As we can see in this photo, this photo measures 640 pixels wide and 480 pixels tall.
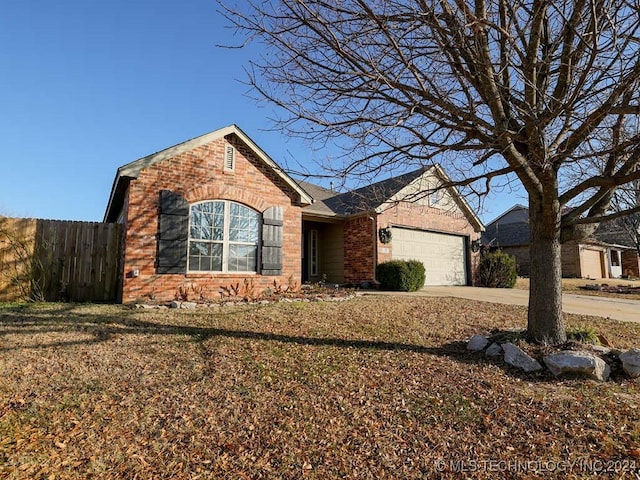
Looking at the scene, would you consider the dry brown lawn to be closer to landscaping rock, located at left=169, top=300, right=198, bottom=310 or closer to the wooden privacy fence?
landscaping rock, located at left=169, top=300, right=198, bottom=310

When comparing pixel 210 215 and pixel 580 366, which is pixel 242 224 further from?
pixel 580 366

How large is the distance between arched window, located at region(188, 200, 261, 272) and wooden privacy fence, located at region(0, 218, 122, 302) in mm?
1934

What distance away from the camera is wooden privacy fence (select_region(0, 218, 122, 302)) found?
775 cm

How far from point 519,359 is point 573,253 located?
23.1 meters

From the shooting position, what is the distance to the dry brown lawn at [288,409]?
245 centimetres

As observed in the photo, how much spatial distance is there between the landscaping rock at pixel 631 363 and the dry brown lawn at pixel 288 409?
25 cm

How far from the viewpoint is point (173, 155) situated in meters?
8.30

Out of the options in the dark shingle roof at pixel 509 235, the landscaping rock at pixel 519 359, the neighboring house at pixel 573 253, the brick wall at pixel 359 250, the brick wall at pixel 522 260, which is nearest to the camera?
the landscaping rock at pixel 519 359

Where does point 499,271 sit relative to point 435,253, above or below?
below

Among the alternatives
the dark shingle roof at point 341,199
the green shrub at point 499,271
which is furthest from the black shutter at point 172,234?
the green shrub at point 499,271

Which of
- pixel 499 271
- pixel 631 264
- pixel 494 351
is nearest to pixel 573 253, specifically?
pixel 499 271

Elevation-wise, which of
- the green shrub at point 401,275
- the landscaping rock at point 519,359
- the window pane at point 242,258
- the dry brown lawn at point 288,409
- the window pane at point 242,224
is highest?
the window pane at point 242,224

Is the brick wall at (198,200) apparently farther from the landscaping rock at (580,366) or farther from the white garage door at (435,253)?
the landscaping rock at (580,366)

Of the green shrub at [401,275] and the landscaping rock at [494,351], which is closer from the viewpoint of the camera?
the landscaping rock at [494,351]
